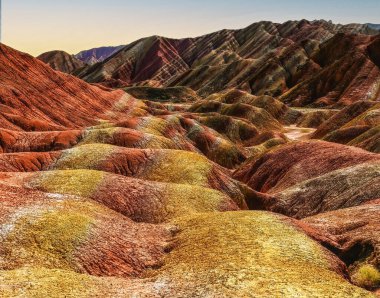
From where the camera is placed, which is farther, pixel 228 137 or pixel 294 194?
pixel 228 137

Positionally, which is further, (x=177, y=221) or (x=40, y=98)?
(x=40, y=98)

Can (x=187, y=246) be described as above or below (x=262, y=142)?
above

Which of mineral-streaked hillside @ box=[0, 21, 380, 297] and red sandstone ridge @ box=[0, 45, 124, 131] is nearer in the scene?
mineral-streaked hillside @ box=[0, 21, 380, 297]

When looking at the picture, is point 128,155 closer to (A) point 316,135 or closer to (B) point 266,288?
(B) point 266,288

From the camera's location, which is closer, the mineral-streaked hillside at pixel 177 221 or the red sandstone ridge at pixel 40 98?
the mineral-streaked hillside at pixel 177 221

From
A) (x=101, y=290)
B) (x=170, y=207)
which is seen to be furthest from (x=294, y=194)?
(x=101, y=290)

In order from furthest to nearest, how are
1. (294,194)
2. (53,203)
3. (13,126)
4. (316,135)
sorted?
(316,135) < (13,126) < (294,194) < (53,203)

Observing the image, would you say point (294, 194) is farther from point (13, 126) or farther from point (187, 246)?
point (13, 126)

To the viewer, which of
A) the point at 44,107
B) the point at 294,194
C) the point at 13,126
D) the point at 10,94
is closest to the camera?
the point at 294,194

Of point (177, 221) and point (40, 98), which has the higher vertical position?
point (40, 98)

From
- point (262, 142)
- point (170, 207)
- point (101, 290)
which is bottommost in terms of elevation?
point (262, 142)
